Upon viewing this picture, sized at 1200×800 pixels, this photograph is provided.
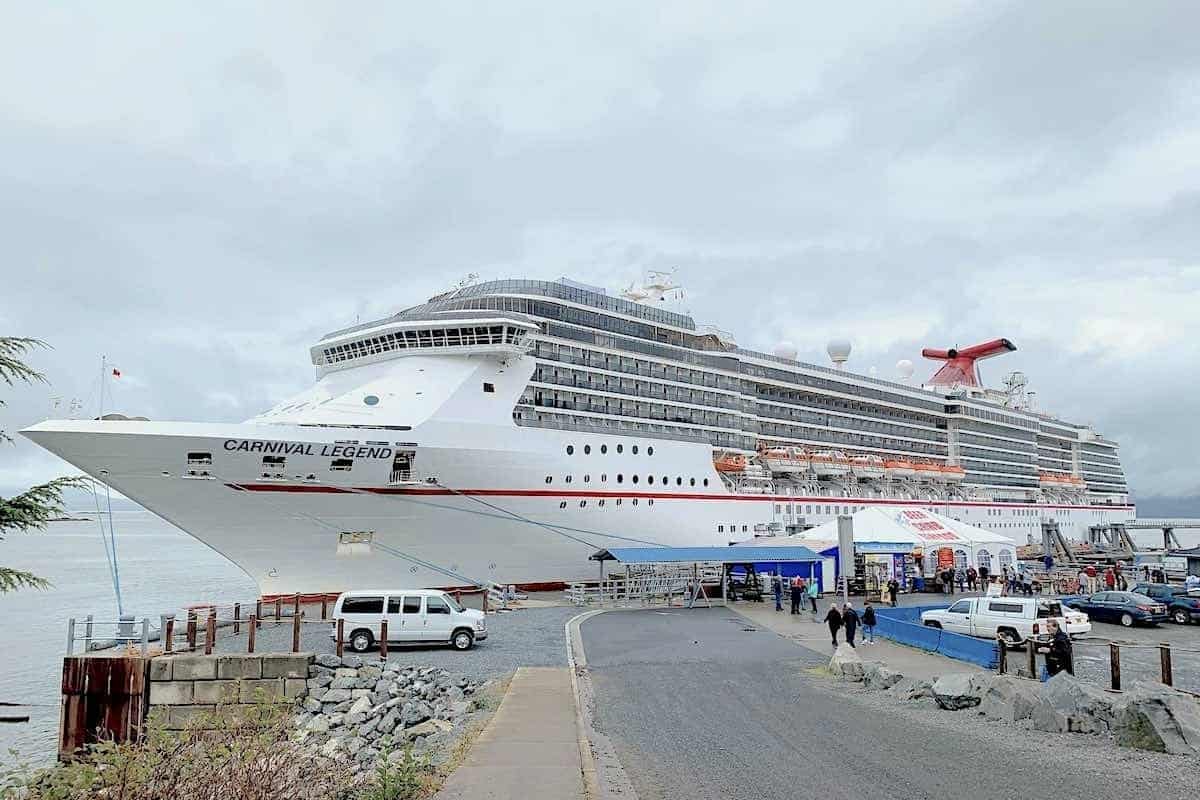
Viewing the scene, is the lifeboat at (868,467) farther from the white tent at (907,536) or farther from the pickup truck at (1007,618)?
the pickup truck at (1007,618)

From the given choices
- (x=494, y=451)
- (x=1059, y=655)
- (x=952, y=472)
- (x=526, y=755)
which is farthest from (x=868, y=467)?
(x=526, y=755)

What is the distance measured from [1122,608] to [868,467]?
70.5ft

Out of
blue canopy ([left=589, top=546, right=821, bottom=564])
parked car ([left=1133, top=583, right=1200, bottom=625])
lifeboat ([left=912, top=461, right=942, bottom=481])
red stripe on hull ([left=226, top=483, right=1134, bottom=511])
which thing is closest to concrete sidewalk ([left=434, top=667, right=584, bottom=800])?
red stripe on hull ([left=226, top=483, right=1134, bottom=511])

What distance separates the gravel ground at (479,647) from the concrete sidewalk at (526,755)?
3.77m

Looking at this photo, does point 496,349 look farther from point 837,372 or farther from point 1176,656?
point 837,372

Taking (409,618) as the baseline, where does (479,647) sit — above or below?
below

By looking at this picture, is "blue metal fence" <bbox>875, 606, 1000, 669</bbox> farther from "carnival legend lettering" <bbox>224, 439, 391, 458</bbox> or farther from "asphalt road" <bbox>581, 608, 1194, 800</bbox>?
"carnival legend lettering" <bbox>224, 439, 391, 458</bbox>

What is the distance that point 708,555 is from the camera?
27766 millimetres

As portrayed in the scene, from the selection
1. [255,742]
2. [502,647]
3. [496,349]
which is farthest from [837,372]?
[255,742]

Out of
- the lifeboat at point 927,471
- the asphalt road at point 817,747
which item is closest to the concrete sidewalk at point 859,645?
the asphalt road at point 817,747

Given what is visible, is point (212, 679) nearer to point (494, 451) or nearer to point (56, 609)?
point (494, 451)

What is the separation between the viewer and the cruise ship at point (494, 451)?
77.1ft

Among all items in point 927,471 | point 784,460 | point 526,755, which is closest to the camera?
point 526,755

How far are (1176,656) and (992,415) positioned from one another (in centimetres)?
4450
